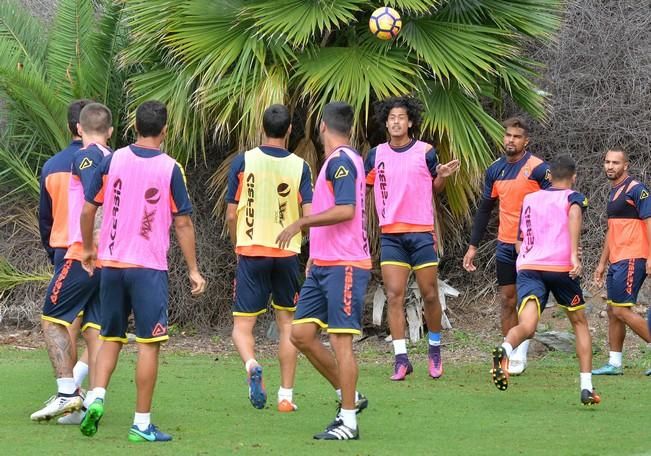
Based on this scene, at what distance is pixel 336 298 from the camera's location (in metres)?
7.25

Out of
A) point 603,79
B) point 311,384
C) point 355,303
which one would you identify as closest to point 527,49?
point 603,79

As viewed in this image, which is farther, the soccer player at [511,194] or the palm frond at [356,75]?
the palm frond at [356,75]

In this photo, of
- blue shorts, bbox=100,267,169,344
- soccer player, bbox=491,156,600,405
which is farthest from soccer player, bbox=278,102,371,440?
soccer player, bbox=491,156,600,405

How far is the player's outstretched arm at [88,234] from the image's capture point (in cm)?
698

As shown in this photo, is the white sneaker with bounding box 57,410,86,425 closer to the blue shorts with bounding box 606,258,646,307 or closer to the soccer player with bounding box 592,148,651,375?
the soccer player with bounding box 592,148,651,375

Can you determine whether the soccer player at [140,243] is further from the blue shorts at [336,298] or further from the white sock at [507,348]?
the white sock at [507,348]

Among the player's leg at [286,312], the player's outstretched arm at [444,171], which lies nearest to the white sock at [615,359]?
the player's outstretched arm at [444,171]

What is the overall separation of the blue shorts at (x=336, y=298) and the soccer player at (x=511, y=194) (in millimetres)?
3356

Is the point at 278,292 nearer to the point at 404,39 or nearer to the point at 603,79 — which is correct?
the point at 404,39

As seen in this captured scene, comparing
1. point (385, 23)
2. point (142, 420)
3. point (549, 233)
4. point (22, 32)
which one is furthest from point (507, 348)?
point (22, 32)

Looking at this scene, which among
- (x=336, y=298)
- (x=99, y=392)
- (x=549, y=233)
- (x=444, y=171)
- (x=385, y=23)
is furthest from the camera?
(x=385, y=23)

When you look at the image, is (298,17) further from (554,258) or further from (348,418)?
(348,418)

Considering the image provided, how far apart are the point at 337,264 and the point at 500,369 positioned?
1.65 metres

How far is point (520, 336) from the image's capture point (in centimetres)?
866
